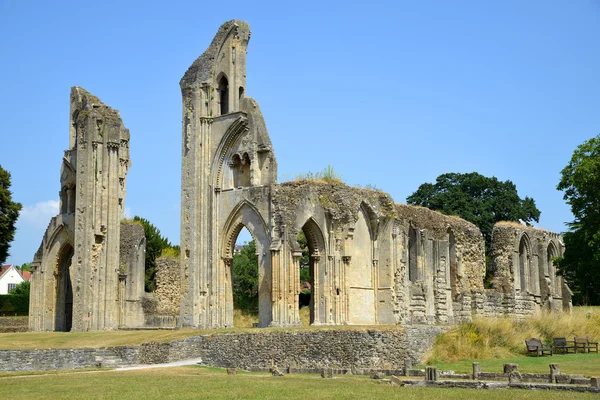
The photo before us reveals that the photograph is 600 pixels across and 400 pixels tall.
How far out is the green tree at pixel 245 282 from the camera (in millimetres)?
52906

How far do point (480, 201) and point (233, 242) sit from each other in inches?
1157

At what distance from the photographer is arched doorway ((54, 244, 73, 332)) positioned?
141ft

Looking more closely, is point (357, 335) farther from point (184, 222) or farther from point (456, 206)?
point (456, 206)

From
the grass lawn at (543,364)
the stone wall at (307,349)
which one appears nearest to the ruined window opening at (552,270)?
the grass lawn at (543,364)

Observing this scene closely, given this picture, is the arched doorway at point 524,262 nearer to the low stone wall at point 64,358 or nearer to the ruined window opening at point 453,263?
the ruined window opening at point 453,263

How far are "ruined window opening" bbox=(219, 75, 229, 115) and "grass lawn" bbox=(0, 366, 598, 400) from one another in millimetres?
17023

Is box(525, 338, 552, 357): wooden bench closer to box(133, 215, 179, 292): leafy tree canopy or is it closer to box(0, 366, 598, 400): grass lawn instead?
box(0, 366, 598, 400): grass lawn

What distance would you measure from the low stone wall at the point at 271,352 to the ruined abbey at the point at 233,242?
6.80 metres

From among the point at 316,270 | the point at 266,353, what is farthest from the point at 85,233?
the point at 266,353

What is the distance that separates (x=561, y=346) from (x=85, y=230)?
71.1 feet

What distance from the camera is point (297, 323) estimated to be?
33.9 meters

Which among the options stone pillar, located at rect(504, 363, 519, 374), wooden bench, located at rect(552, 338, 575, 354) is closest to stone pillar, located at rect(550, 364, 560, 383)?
stone pillar, located at rect(504, 363, 519, 374)

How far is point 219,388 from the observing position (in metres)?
19.0

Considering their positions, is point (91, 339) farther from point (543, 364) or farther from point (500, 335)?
point (543, 364)
